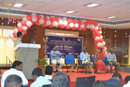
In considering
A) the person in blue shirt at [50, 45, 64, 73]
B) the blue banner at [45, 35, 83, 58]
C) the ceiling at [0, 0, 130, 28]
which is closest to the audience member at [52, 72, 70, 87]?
the ceiling at [0, 0, 130, 28]

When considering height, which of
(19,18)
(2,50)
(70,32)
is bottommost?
(2,50)

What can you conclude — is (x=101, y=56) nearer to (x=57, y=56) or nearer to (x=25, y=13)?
(x=57, y=56)

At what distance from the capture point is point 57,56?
27.6 ft

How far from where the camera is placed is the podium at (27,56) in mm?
5363

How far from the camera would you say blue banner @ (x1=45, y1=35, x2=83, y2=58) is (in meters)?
10.8

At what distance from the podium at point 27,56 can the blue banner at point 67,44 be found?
4961 mm

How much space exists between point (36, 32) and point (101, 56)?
3.84 metres

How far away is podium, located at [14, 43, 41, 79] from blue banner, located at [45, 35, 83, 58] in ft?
16.3

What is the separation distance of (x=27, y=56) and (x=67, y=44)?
19.0 ft

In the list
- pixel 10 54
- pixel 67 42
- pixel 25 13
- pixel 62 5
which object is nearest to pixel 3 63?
pixel 10 54

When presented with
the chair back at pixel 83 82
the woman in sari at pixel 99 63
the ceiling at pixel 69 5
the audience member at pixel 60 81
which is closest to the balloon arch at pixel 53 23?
the ceiling at pixel 69 5

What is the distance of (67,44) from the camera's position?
11.2 m

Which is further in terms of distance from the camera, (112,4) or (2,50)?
(2,50)

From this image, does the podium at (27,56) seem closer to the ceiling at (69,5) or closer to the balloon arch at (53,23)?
the ceiling at (69,5)
